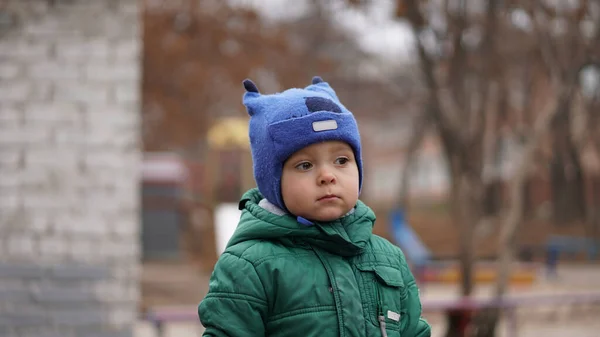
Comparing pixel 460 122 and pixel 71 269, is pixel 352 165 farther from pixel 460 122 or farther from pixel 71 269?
pixel 460 122

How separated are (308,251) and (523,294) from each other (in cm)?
1313

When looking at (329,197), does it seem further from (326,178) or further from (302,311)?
(302,311)

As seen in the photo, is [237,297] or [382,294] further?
[382,294]

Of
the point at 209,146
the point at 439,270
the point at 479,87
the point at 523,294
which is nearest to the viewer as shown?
the point at 479,87

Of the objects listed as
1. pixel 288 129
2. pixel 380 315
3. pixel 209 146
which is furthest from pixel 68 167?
pixel 209 146

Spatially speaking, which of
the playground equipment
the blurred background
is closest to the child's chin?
the blurred background

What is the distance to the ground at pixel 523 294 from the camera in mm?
11367

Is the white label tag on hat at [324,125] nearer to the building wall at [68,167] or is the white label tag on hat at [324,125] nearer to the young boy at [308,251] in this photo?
the young boy at [308,251]

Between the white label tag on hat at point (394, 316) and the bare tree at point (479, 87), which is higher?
the bare tree at point (479, 87)

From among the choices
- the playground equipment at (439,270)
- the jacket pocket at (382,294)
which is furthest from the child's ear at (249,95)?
the playground equipment at (439,270)

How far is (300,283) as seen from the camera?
2.08 m

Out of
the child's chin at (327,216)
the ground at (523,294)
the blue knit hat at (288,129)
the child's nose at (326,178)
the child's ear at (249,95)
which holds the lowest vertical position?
the ground at (523,294)

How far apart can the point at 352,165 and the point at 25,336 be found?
171 inches

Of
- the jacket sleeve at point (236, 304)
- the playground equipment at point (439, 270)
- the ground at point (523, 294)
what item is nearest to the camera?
the jacket sleeve at point (236, 304)
